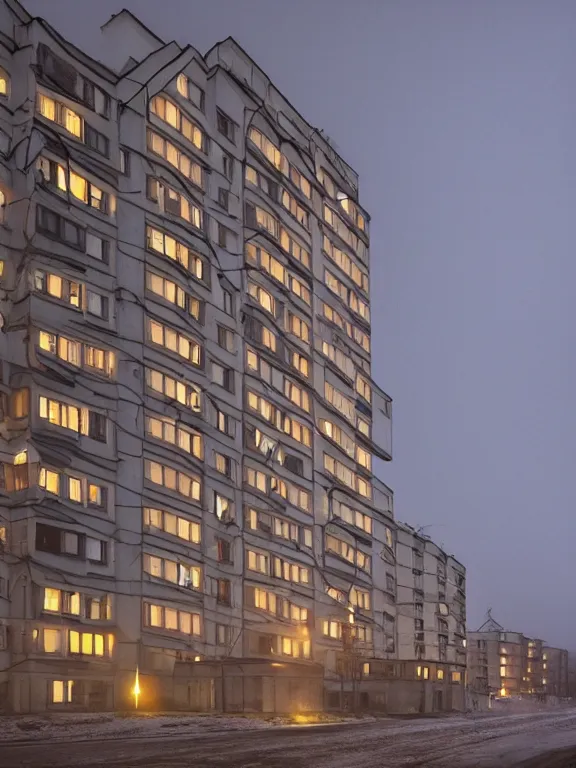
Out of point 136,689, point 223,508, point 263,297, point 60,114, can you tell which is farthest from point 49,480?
point 263,297

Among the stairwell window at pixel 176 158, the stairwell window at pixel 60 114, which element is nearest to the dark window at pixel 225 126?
the stairwell window at pixel 176 158

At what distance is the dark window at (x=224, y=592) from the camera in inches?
3551

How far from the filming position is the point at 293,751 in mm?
37594

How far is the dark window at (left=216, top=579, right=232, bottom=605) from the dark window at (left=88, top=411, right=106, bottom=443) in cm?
1869

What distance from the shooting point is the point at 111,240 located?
81062 mm

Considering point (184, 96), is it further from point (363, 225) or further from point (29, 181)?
point (363, 225)

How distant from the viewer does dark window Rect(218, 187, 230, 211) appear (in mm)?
97369

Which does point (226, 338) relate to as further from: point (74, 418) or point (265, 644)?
point (265, 644)

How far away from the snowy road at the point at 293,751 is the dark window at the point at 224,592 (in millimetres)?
35970

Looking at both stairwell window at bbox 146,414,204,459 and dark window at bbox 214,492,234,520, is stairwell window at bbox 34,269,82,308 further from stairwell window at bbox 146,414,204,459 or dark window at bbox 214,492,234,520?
dark window at bbox 214,492,234,520

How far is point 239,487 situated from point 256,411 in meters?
7.47

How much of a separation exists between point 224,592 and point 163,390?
17.3 meters

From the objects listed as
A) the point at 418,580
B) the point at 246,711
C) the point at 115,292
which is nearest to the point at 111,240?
the point at 115,292

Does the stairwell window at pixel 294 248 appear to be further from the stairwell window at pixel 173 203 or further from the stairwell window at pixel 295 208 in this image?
the stairwell window at pixel 173 203
